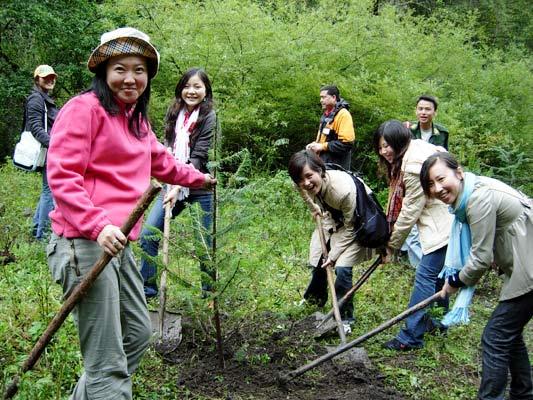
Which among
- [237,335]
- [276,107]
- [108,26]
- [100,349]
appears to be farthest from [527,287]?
[108,26]

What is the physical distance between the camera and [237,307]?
4.64 metres

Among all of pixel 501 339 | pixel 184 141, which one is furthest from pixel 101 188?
pixel 501 339

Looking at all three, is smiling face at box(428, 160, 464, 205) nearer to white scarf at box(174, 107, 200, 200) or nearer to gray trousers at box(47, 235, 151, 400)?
gray trousers at box(47, 235, 151, 400)

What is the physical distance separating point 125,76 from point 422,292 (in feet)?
10.7

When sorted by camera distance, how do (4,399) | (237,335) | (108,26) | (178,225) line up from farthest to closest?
(108,26)
(237,335)
(178,225)
(4,399)

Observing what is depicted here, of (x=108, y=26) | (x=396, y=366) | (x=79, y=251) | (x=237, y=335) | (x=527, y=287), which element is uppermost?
(x=108, y=26)

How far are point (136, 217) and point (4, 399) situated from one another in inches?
56.2

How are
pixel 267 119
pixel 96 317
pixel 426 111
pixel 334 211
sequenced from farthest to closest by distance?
1. pixel 267 119
2. pixel 426 111
3. pixel 334 211
4. pixel 96 317

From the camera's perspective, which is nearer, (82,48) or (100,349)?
(100,349)

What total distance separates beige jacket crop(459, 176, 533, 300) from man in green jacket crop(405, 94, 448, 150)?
2.80m

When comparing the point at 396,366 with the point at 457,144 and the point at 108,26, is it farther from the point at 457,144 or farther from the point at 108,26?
the point at 108,26

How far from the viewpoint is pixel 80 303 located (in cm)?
255

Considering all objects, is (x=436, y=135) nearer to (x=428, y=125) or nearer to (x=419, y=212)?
(x=428, y=125)

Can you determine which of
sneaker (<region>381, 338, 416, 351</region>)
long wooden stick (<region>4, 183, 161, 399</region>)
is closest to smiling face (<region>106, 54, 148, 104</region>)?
long wooden stick (<region>4, 183, 161, 399</region>)
